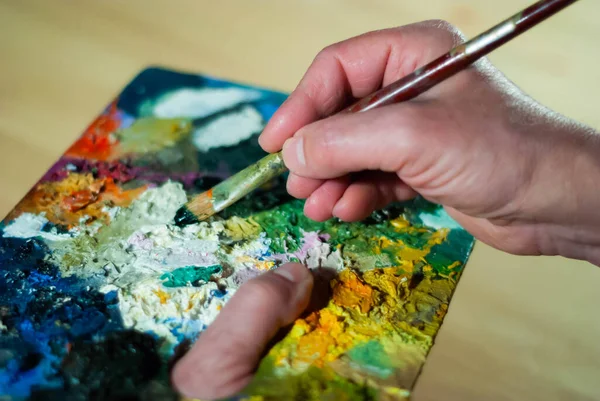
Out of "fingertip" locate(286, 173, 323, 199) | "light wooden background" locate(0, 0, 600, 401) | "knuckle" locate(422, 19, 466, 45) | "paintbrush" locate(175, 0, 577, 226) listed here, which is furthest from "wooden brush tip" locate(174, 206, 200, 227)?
"knuckle" locate(422, 19, 466, 45)

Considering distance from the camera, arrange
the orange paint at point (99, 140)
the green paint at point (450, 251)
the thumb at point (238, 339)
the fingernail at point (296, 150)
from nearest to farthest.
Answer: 1. the thumb at point (238, 339)
2. the fingernail at point (296, 150)
3. the green paint at point (450, 251)
4. the orange paint at point (99, 140)

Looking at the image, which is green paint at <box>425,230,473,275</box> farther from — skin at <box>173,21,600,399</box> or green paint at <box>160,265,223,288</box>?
green paint at <box>160,265,223,288</box>

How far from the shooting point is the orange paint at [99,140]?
103 cm

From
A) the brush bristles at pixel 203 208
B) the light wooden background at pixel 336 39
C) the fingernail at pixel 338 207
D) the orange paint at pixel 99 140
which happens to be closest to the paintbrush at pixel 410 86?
the brush bristles at pixel 203 208

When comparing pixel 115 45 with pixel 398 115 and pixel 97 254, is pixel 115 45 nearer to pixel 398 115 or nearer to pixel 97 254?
pixel 97 254

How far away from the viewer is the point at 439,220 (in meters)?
1.00

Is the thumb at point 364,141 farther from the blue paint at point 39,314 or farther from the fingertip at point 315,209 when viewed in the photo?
the blue paint at point 39,314

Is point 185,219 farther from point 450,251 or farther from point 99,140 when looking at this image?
point 450,251

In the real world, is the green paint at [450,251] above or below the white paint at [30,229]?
below

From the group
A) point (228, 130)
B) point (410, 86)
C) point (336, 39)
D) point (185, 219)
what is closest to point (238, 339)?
point (185, 219)

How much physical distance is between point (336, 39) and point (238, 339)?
34.9 inches

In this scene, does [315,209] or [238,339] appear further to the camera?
[315,209]

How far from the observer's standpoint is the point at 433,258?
3.04ft

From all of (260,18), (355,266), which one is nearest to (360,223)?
(355,266)
